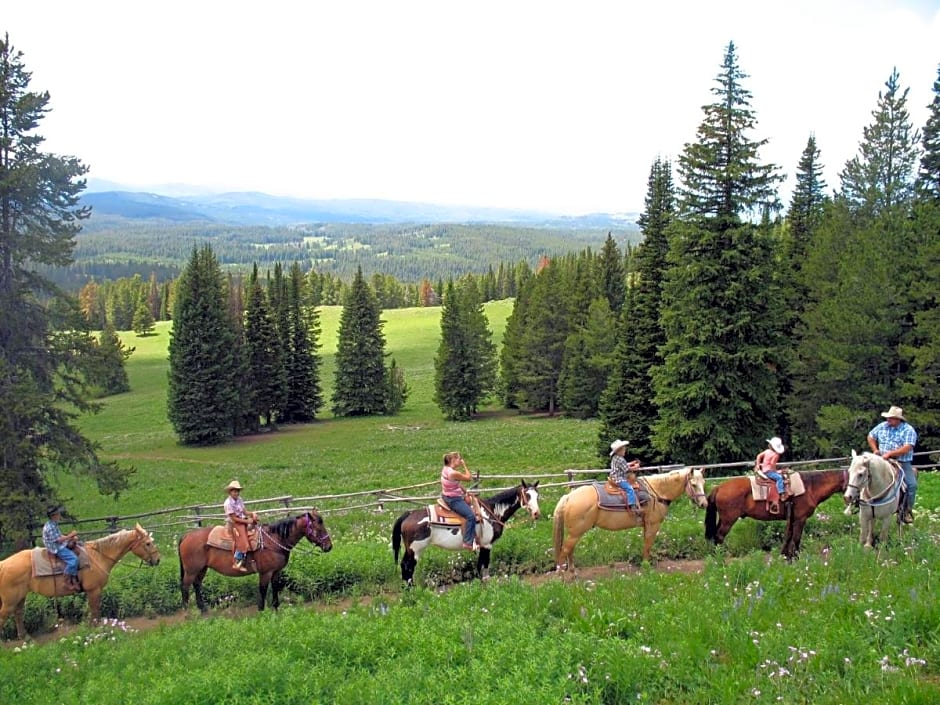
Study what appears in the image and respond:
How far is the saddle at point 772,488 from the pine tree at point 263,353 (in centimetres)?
5321

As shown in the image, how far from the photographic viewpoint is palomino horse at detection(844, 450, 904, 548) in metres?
12.5

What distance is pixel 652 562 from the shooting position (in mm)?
14203

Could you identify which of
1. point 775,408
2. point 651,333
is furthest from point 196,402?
point 775,408

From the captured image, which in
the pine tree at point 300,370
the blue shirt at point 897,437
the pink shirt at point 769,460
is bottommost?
the pine tree at point 300,370

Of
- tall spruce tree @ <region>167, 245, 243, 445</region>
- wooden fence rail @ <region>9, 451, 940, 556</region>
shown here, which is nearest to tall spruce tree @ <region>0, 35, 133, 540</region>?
wooden fence rail @ <region>9, 451, 940, 556</region>

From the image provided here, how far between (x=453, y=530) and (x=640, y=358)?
21.2 meters

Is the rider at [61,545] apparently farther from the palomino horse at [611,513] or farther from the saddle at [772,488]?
the saddle at [772,488]

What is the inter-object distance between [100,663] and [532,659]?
6.91 meters

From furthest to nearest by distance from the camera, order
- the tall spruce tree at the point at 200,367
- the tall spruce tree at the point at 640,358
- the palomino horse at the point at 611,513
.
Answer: the tall spruce tree at the point at 200,367 → the tall spruce tree at the point at 640,358 → the palomino horse at the point at 611,513

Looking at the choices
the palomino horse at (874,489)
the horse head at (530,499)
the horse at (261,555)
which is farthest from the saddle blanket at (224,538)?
the palomino horse at (874,489)

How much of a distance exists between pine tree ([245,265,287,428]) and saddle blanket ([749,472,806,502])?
2094 inches

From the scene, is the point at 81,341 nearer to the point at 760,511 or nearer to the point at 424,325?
the point at 760,511

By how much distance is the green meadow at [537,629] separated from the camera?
24.7ft

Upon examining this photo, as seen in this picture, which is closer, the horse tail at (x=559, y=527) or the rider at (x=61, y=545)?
the rider at (x=61, y=545)
